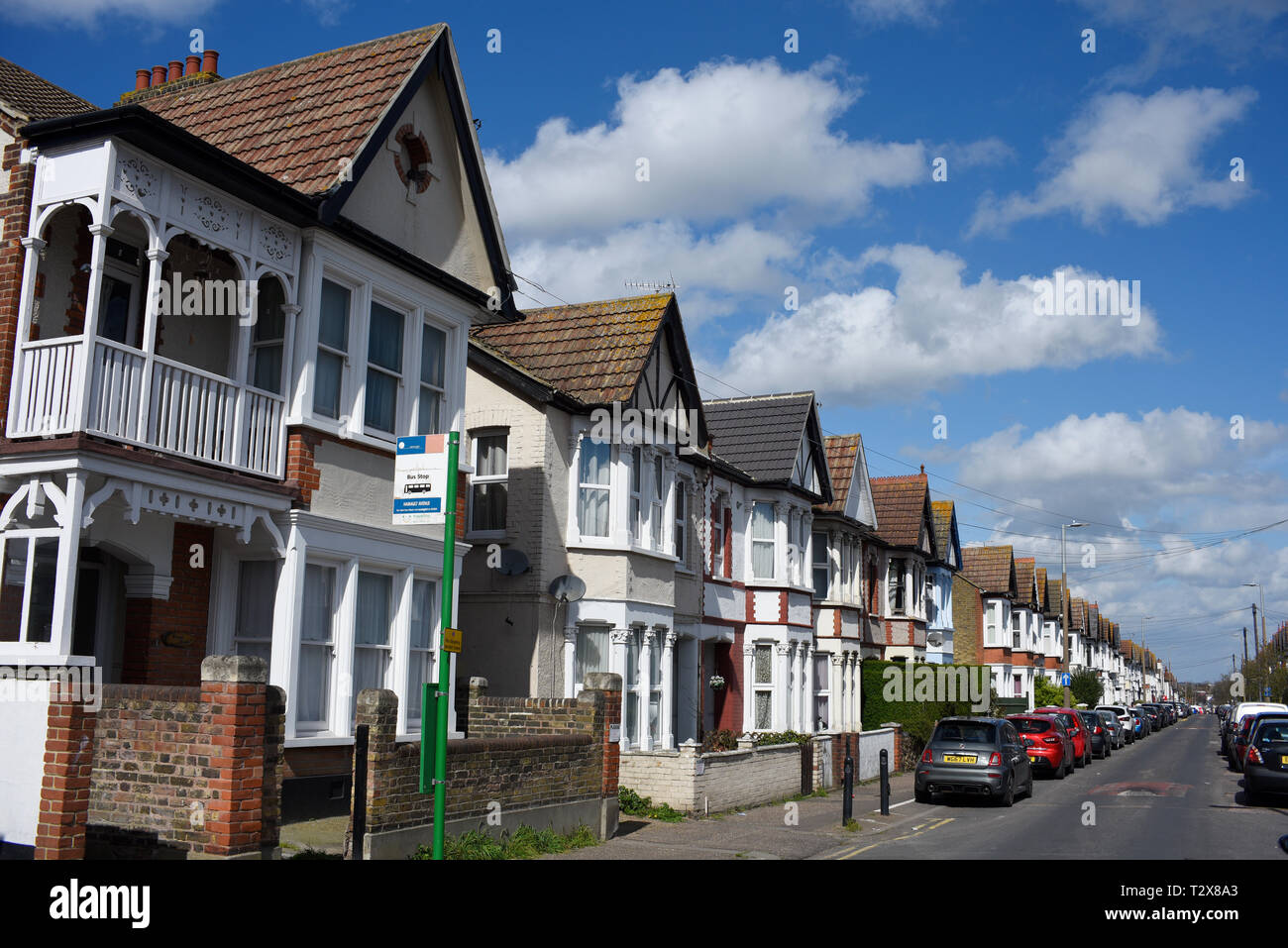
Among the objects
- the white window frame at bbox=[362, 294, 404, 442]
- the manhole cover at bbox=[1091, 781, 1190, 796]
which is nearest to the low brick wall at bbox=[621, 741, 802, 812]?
the white window frame at bbox=[362, 294, 404, 442]

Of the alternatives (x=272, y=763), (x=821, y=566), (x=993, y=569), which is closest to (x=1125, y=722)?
(x=993, y=569)

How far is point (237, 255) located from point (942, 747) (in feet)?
52.7

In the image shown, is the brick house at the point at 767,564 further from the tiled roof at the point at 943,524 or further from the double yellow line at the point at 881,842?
the tiled roof at the point at 943,524

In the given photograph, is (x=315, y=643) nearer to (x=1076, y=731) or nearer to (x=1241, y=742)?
(x=1076, y=731)

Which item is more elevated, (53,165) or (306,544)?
(53,165)

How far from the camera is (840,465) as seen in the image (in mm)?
36031

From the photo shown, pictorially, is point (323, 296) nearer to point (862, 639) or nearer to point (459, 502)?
point (459, 502)

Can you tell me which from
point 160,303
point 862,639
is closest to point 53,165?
point 160,303

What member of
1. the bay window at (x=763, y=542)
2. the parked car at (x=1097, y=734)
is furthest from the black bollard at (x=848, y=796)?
the parked car at (x=1097, y=734)

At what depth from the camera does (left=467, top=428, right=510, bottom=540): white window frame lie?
2062 cm

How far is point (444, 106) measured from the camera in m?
16.6

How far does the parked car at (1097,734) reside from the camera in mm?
40053

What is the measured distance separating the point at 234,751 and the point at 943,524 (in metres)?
44.9
